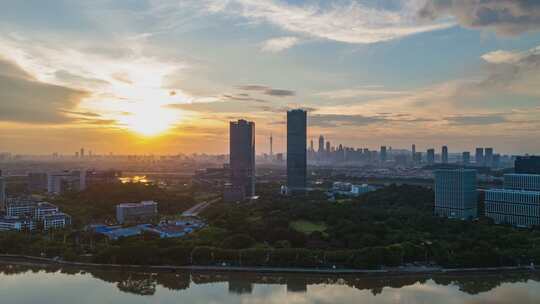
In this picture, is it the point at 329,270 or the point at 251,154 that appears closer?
the point at 329,270

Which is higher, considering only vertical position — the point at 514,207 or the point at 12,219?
the point at 514,207

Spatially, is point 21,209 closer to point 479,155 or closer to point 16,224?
point 16,224

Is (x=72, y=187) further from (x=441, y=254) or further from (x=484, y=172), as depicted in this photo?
(x=484, y=172)

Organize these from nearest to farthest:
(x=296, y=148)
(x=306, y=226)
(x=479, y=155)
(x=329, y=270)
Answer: (x=329, y=270), (x=306, y=226), (x=296, y=148), (x=479, y=155)

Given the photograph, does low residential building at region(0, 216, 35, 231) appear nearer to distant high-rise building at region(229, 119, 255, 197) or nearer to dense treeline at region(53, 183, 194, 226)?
dense treeline at region(53, 183, 194, 226)

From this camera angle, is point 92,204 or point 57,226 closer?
point 57,226

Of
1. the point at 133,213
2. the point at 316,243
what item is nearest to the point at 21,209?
the point at 133,213

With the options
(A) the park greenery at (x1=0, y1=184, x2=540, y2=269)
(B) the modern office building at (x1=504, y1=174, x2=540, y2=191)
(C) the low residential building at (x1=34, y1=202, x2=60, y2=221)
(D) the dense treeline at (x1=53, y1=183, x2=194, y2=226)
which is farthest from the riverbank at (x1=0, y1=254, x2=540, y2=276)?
(B) the modern office building at (x1=504, y1=174, x2=540, y2=191)

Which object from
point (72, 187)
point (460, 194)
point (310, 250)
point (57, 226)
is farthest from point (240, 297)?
point (72, 187)
